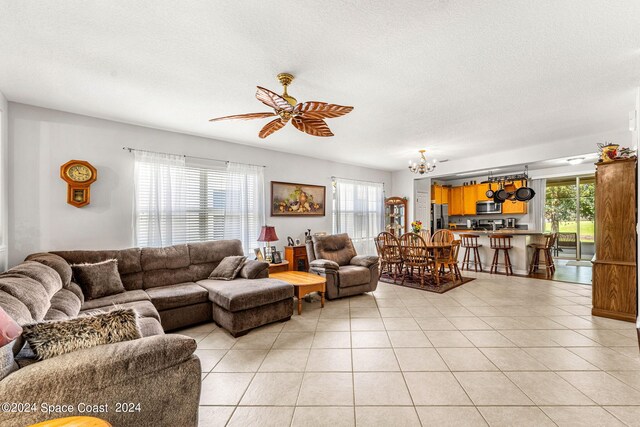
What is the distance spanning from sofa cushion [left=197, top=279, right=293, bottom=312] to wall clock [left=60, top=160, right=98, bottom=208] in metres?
1.74

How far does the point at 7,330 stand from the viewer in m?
1.13

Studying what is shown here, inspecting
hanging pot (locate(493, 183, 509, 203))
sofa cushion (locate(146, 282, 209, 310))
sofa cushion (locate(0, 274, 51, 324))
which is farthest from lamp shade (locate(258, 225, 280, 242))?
hanging pot (locate(493, 183, 509, 203))

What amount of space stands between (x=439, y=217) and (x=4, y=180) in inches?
342

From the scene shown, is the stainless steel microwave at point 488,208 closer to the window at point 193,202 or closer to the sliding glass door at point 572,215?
the sliding glass door at point 572,215

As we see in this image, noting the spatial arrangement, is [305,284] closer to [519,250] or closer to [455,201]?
[519,250]

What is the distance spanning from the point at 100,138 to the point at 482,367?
485 cm

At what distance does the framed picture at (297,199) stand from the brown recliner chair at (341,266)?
99 cm

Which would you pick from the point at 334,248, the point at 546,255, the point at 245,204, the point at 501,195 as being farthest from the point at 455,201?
the point at 245,204

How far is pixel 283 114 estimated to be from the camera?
7.70 feet

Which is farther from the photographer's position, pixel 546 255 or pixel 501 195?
pixel 501 195

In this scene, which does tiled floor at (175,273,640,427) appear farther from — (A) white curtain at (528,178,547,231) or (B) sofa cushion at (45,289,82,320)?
(A) white curtain at (528,178,547,231)

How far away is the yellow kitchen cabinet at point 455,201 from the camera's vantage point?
798 cm

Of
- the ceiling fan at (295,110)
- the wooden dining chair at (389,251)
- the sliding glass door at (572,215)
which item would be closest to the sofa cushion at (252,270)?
the ceiling fan at (295,110)

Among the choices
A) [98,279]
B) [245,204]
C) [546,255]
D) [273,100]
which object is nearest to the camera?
[273,100]
